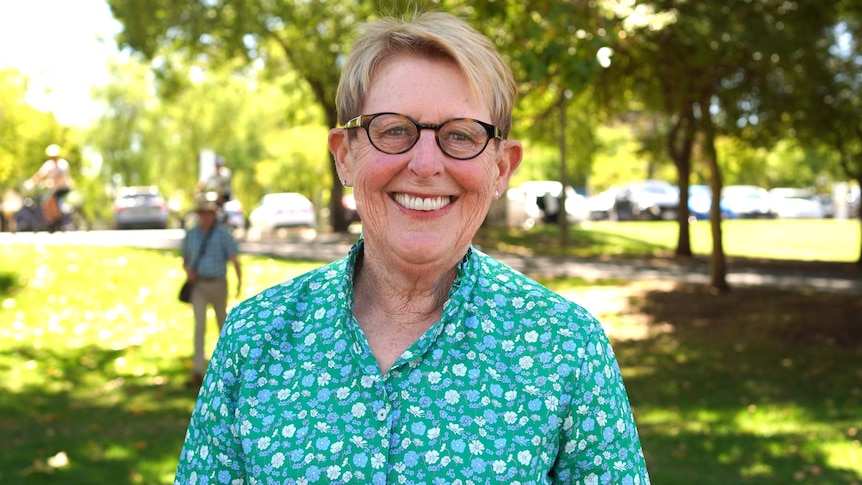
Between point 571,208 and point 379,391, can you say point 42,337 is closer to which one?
point 379,391

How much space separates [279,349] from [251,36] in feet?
75.3

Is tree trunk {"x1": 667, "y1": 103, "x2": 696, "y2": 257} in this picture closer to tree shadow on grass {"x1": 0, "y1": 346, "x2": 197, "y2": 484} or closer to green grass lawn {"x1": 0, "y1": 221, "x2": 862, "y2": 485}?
green grass lawn {"x1": 0, "y1": 221, "x2": 862, "y2": 485}

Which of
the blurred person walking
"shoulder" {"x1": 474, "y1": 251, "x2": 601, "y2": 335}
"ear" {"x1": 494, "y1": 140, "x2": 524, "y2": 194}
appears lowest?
the blurred person walking

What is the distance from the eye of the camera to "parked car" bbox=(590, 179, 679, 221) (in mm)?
44656

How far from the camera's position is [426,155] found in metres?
2.11

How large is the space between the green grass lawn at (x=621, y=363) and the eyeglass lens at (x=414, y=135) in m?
5.27

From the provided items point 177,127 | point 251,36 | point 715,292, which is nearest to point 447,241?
point 715,292

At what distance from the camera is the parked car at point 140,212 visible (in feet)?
125

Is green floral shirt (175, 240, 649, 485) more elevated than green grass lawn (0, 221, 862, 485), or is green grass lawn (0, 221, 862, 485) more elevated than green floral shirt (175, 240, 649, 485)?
green floral shirt (175, 240, 649, 485)

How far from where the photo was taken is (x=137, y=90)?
180 feet

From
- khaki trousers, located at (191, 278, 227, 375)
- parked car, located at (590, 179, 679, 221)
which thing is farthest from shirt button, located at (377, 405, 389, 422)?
parked car, located at (590, 179, 679, 221)

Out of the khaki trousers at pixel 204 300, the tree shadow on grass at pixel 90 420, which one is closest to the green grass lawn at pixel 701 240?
the tree shadow on grass at pixel 90 420

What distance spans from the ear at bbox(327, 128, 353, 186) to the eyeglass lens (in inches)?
5.4

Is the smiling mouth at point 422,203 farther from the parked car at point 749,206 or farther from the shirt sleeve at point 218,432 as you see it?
the parked car at point 749,206
